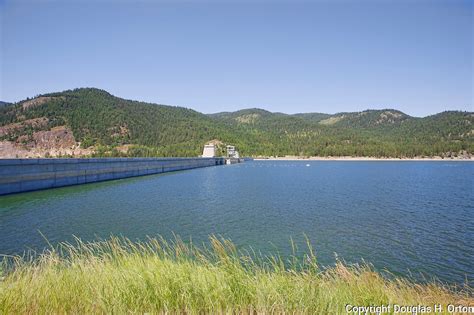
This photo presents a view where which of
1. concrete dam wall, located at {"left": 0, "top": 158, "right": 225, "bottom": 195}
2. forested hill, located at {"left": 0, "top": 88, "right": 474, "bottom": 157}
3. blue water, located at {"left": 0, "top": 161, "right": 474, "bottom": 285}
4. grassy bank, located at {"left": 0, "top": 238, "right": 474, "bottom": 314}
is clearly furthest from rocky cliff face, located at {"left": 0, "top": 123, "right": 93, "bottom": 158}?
grassy bank, located at {"left": 0, "top": 238, "right": 474, "bottom": 314}

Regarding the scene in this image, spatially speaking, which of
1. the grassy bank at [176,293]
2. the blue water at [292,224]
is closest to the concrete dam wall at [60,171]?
the blue water at [292,224]

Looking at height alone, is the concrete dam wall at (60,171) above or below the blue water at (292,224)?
above

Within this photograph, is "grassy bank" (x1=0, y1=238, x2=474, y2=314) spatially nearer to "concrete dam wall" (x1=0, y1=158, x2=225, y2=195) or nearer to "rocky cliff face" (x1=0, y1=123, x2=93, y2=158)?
"concrete dam wall" (x1=0, y1=158, x2=225, y2=195)

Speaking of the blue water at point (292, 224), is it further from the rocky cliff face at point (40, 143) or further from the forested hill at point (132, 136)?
the rocky cliff face at point (40, 143)

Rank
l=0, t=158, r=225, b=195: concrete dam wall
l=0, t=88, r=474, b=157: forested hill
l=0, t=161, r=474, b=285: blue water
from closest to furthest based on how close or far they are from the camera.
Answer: l=0, t=161, r=474, b=285: blue water, l=0, t=158, r=225, b=195: concrete dam wall, l=0, t=88, r=474, b=157: forested hill

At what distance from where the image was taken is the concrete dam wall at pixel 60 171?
99.1ft

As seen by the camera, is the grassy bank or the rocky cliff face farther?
the rocky cliff face

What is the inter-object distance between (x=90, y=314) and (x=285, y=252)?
9025 mm

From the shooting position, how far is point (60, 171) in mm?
38688

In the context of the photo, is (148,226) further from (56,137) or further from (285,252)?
(56,137)

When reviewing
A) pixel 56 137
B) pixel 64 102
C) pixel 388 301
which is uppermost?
pixel 64 102

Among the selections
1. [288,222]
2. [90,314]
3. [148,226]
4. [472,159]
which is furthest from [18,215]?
[472,159]

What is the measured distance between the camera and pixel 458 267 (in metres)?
11.0

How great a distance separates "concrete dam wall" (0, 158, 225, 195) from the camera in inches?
1190
